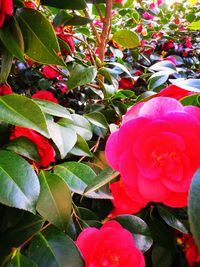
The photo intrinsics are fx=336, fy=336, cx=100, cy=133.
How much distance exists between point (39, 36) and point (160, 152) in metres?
0.37

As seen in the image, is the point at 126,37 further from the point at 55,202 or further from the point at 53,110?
the point at 55,202

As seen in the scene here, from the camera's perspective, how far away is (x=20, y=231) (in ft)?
1.94

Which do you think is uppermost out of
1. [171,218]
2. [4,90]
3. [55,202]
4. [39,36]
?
[39,36]

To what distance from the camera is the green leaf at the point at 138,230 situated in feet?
1.99

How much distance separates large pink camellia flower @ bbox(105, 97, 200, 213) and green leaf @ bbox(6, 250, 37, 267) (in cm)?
21

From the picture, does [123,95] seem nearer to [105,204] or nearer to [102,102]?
[102,102]

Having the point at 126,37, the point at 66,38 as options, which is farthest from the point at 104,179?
the point at 126,37

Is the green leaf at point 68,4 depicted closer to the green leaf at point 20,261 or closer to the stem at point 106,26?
the stem at point 106,26

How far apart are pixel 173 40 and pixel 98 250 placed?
67.1 inches

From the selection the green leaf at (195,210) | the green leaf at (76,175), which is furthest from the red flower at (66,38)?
the green leaf at (195,210)

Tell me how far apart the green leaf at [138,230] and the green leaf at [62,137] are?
0.16 meters

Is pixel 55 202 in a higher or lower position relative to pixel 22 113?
lower

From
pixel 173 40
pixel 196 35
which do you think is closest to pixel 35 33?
pixel 173 40

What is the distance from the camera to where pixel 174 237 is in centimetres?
75
